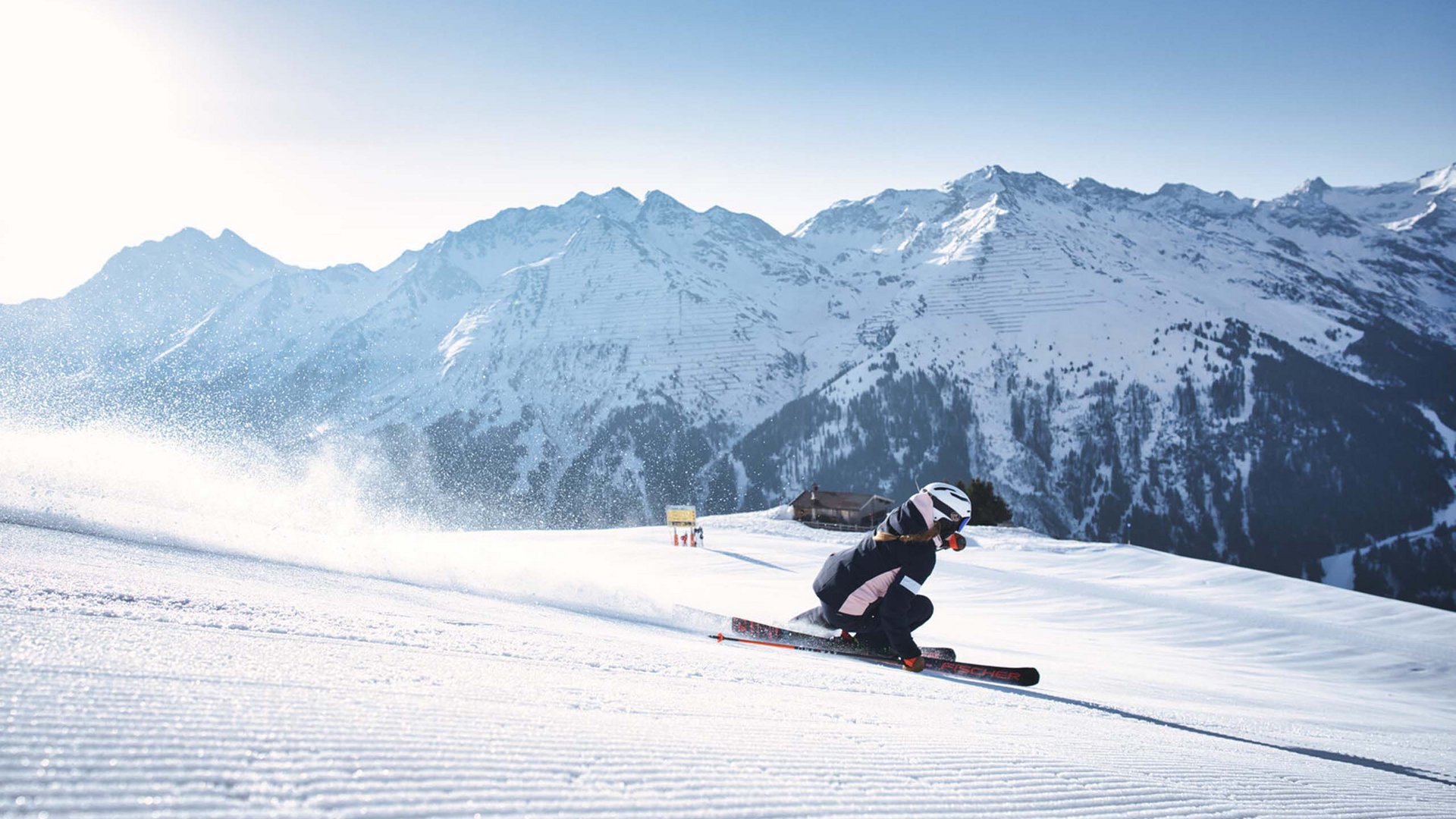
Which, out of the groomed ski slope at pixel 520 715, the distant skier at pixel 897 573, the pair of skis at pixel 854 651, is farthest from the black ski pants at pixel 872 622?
the groomed ski slope at pixel 520 715

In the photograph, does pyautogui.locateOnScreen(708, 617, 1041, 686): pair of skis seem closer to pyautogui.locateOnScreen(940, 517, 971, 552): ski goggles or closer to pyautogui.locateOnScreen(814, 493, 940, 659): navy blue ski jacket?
pyautogui.locateOnScreen(814, 493, 940, 659): navy blue ski jacket

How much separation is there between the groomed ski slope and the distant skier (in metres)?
0.66

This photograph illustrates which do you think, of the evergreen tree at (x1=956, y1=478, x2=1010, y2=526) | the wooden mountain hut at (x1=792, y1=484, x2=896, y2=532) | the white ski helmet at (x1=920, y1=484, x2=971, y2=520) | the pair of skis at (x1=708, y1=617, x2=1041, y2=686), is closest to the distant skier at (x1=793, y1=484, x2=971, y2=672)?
the white ski helmet at (x1=920, y1=484, x2=971, y2=520)

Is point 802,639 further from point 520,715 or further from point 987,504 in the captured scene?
point 987,504

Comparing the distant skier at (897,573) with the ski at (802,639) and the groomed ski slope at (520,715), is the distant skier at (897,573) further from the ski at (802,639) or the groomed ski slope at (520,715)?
the groomed ski slope at (520,715)

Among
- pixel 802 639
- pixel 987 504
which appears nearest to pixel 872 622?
pixel 802 639

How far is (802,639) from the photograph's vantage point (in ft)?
26.1

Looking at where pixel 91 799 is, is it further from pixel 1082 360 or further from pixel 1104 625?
pixel 1082 360

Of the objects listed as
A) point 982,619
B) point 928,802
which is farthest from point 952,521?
point 982,619

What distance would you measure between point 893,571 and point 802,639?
4.89ft

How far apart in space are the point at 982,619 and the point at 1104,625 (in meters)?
3.06

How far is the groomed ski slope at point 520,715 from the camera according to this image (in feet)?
5.14

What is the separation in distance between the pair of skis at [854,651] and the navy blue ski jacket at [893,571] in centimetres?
38

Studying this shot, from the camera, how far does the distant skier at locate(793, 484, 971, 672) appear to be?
7.15 m
